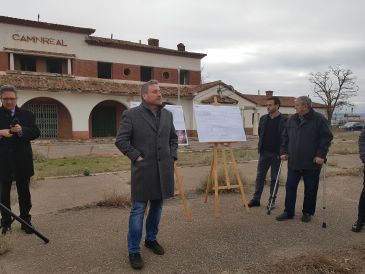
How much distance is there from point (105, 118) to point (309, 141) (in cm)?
2549

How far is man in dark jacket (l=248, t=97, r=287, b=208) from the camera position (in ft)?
21.5

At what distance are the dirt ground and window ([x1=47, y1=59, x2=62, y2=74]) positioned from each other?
72.1ft

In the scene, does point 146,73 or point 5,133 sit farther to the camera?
point 146,73

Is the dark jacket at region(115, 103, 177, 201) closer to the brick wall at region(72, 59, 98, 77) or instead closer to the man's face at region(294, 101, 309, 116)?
the man's face at region(294, 101, 309, 116)

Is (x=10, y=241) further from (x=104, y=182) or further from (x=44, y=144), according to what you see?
(x=44, y=144)

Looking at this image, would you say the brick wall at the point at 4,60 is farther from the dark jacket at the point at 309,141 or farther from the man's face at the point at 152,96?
the man's face at the point at 152,96

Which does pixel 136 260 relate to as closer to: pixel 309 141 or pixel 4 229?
pixel 4 229

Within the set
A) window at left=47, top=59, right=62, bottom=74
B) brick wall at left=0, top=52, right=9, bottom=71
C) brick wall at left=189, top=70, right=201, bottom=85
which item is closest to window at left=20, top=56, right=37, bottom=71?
window at left=47, top=59, right=62, bottom=74

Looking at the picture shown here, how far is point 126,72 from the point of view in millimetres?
30312

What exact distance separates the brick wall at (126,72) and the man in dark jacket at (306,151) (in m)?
24.9

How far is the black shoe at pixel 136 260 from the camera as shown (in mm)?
4020

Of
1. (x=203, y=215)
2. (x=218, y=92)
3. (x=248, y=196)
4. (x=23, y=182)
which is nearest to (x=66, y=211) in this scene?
(x=23, y=182)

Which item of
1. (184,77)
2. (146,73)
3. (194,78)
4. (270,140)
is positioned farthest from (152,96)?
(194,78)

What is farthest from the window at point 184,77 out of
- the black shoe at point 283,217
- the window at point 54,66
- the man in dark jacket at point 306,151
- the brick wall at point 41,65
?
the black shoe at point 283,217
